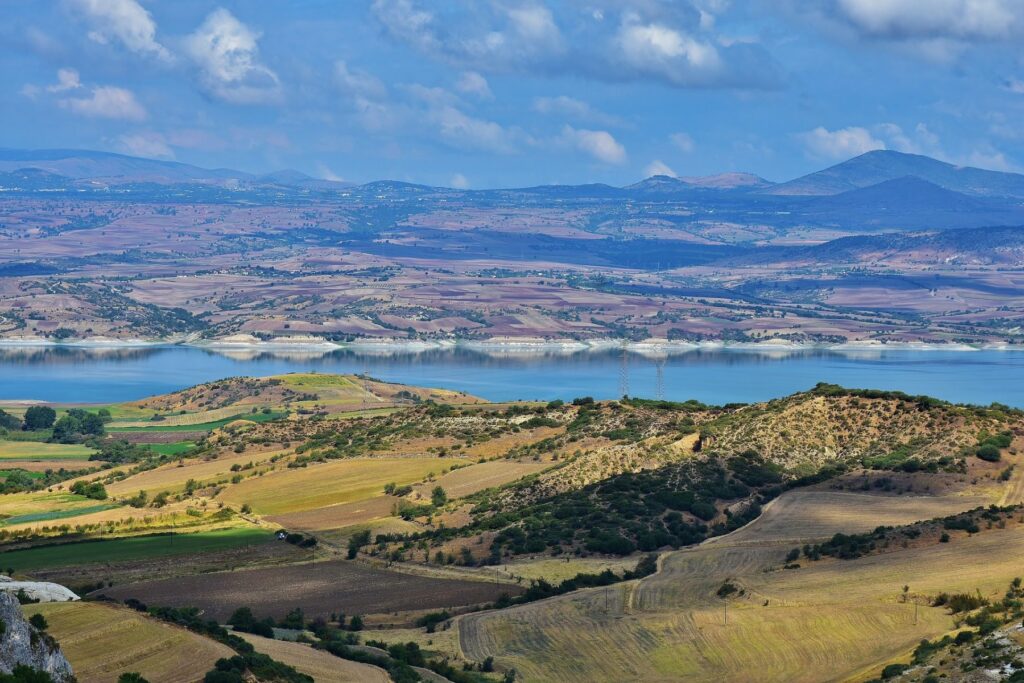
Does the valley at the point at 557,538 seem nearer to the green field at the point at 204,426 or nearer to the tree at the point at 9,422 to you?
the green field at the point at 204,426

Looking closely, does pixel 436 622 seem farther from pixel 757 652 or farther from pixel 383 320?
pixel 383 320

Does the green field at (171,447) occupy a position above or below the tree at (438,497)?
below

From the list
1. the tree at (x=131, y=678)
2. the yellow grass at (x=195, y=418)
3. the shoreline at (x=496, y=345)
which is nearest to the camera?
the tree at (x=131, y=678)

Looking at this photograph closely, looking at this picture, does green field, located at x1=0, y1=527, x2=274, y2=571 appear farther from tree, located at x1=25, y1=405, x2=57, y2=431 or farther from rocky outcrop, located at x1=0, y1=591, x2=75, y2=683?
tree, located at x1=25, y1=405, x2=57, y2=431

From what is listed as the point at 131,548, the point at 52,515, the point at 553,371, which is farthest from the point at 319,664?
the point at 553,371

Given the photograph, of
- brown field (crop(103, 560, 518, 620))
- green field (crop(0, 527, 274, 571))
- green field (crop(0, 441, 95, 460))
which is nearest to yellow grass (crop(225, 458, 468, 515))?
green field (crop(0, 527, 274, 571))

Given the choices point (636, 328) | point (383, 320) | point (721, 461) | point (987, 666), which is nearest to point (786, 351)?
point (636, 328)

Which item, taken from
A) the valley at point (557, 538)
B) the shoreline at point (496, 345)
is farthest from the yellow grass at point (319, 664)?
the shoreline at point (496, 345)
